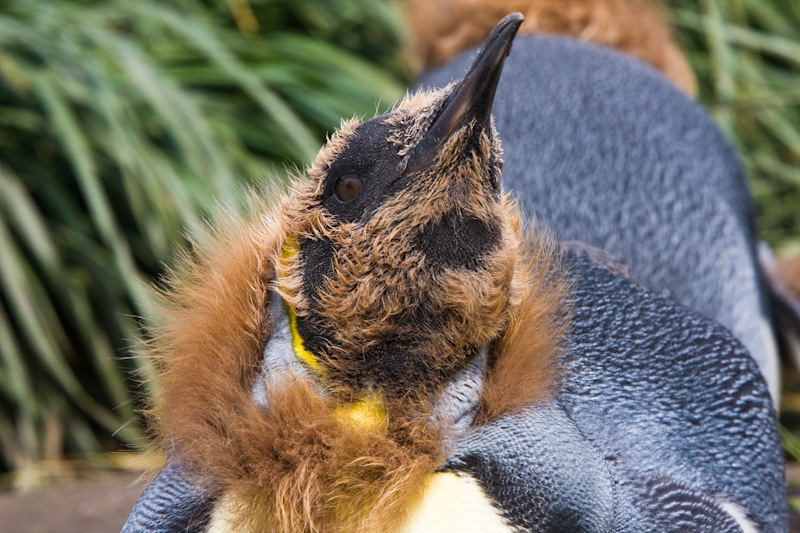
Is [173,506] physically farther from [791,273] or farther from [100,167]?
[100,167]

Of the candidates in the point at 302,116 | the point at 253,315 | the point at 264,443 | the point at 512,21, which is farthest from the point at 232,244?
the point at 302,116

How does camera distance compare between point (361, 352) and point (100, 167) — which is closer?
point (361, 352)

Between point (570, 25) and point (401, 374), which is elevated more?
point (570, 25)

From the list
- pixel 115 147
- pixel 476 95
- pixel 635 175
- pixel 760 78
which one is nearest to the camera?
pixel 476 95

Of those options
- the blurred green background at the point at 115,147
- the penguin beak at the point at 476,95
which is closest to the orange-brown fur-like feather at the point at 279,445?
the penguin beak at the point at 476,95

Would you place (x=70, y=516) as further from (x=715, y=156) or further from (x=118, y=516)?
(x=715, y=156)

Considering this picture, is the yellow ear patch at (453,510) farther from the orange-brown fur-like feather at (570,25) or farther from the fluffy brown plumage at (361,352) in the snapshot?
the orange-brown fur-like feather at (570,25)

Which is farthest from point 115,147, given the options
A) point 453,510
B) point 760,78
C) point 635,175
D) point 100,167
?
point 760,78
